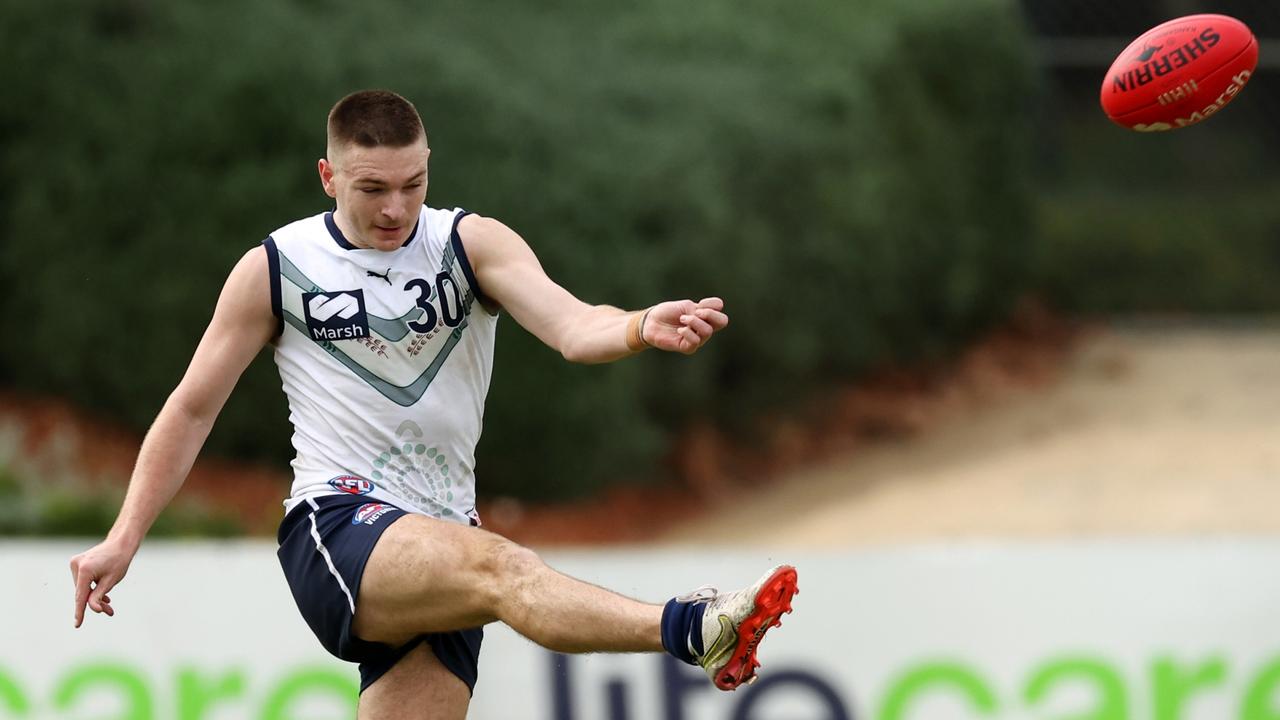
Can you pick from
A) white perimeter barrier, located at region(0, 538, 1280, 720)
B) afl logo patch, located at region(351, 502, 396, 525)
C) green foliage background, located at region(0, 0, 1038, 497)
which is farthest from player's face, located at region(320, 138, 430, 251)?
green foliage background, located at region(0, 0, 1038, 497)

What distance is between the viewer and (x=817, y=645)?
7973 mm

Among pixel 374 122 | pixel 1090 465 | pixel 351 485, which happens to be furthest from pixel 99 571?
pixel 1090 465

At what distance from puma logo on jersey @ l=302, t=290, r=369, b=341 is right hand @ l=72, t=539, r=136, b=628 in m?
0.76

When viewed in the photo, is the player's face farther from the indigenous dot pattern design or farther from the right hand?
the right hand

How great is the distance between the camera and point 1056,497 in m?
13.1

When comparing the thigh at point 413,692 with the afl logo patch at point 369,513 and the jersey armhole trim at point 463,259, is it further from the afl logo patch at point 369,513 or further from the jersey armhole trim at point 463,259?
the jersey armhole trim at point 463,259

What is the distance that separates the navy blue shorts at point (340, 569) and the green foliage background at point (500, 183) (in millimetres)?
6119

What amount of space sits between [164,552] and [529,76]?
5.50 metres

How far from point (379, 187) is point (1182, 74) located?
224cm

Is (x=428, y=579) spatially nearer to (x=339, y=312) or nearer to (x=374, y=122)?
(x=339, y=312)

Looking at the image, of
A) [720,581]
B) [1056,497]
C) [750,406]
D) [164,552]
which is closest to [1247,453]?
[1056,497]

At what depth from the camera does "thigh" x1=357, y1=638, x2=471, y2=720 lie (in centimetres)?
510

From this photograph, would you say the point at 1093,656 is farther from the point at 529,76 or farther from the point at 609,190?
the point at 529,76

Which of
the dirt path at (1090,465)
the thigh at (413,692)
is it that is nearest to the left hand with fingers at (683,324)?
the thigh at (413,692)
